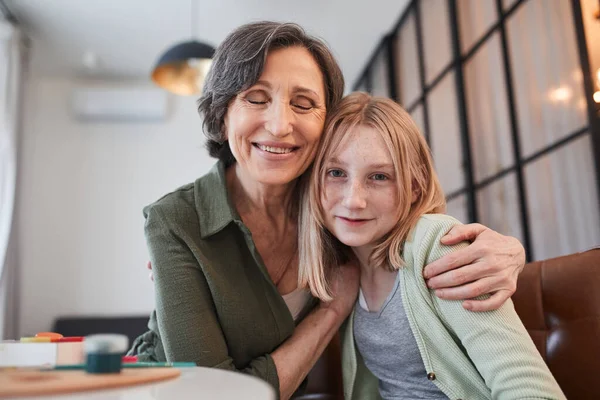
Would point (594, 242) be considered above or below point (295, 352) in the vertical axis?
above

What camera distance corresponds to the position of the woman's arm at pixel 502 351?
2.66 feet

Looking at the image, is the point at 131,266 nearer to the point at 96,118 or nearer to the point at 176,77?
the point at 96,118

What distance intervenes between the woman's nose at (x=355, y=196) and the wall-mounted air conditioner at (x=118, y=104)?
12.7 ft

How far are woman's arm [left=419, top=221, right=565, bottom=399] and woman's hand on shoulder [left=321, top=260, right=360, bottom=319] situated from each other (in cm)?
29

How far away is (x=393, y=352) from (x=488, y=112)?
192cm

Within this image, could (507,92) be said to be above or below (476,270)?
above

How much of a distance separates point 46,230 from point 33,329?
0.84m

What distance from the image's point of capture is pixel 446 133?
318 cm

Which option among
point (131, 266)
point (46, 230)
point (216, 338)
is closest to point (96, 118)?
point (46, 230)

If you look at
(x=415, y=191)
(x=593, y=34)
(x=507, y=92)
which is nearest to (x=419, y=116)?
(x=507, y=92)

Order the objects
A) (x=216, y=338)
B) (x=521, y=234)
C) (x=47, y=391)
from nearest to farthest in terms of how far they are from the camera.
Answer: (x=47, y=391)
(x=216, y=338)
(x=521, y=234)

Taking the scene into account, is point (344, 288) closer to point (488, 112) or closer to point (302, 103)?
point (302, 103)

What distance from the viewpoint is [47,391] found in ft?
1.43

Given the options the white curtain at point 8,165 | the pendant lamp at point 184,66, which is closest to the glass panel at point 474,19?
the pendant lamp at point 184,66
